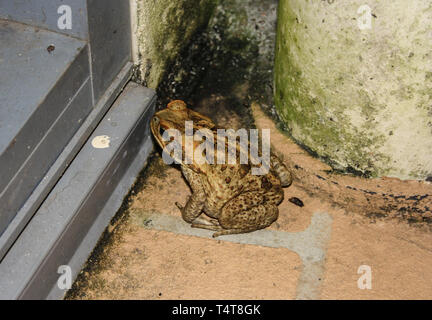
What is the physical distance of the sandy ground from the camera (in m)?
3.22

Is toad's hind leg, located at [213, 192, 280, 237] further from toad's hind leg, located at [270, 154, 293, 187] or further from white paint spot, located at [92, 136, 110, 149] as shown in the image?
white paint spot, located at [92, 136, 110, 149]

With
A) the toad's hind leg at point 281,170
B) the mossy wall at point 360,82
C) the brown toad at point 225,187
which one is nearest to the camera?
the mossy wall at point 360,82

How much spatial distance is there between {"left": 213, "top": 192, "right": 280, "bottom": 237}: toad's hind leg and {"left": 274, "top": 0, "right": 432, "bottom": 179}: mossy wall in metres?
0.57

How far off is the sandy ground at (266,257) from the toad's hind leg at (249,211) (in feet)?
0.60

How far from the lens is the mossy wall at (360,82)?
287 centimetres

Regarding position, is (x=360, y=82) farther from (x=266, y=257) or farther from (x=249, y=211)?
(x=266, y=257)

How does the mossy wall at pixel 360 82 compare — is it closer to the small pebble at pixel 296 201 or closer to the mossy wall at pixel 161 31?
the small pebble at pixel 296 201

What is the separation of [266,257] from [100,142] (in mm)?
1227

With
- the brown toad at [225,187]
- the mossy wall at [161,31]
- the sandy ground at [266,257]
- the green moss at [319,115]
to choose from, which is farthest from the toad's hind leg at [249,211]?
the mossy wall at [161,31]

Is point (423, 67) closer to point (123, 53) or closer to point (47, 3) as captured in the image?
point (123, 53)

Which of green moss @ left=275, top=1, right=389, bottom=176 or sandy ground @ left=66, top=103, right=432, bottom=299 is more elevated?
green moss @ left=275, top=1, right=389, bottom=176

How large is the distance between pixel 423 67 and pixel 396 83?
0.16 meters

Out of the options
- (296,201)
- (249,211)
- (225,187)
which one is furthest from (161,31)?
(296,201)

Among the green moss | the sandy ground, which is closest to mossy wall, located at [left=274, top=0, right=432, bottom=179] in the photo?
the green moss
